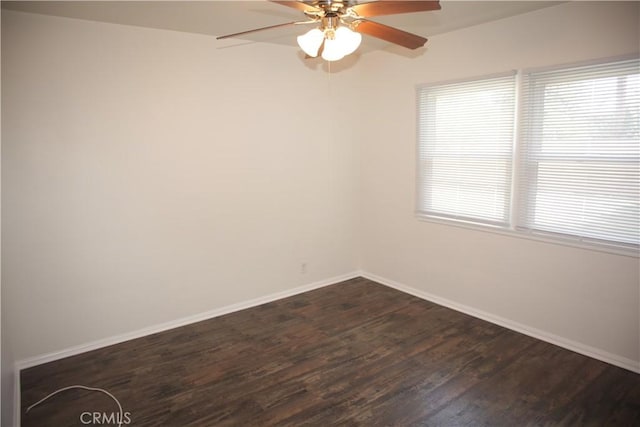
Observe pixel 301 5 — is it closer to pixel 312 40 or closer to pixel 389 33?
pixel 312 40

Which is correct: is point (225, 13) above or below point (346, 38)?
above

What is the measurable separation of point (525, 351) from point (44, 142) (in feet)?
12.7

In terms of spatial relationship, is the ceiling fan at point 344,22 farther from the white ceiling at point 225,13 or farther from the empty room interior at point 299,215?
the white ceiling at point 225,13

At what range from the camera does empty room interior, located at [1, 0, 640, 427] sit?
265 cm

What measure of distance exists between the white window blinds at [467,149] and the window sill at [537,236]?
5 centimetres

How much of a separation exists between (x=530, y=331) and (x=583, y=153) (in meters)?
1.47

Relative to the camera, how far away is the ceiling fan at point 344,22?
1913 millimetres

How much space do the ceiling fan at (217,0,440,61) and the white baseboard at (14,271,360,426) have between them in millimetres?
2596

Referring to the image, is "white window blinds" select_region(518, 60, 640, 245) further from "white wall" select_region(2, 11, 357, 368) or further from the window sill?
"white wall" select_region(2, 11, 357, 368)

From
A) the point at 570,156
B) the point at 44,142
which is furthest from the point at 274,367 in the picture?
the point at 570,156

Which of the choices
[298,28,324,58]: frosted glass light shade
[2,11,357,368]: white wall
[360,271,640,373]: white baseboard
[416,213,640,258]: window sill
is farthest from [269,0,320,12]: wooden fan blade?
[360,271,640,373]: white baseboard

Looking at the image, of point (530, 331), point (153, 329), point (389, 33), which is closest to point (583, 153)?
point (530, 331)

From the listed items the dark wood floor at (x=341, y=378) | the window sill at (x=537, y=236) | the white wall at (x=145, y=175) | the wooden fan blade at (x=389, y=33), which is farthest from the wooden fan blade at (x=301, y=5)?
the window sill at (x=537, y=236)

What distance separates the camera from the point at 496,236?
354 centimetres
